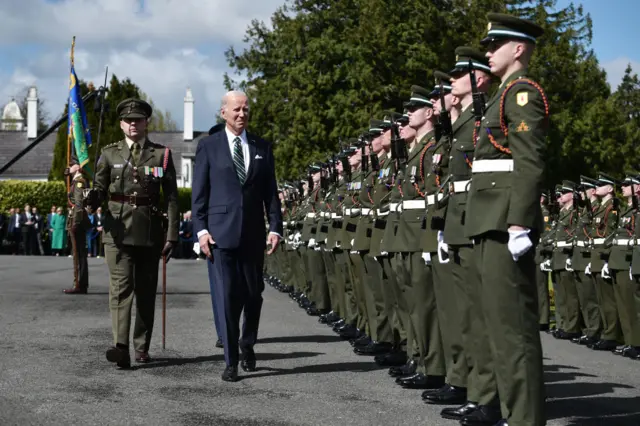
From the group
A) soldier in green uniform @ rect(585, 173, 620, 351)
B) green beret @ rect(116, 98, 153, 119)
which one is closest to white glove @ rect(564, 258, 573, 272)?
soldier in green uniform @ rect(585, 173, 620, 351)

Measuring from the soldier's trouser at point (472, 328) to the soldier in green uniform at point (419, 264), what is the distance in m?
0.90

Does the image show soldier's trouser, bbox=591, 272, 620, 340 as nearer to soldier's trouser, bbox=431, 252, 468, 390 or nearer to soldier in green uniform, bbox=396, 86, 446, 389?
soldier in green uniform, bbox=396, 86, 446, 389

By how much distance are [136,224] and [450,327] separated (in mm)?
3223

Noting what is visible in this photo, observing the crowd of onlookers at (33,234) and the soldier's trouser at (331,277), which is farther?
the crowd of onlookers at (33,234)

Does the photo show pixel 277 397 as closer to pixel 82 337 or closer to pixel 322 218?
pixel 82 337

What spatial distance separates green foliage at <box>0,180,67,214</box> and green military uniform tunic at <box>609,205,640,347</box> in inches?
1613

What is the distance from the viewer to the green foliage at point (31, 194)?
5203 cm

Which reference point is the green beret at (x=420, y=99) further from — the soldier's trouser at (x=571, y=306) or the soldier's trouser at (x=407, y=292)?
the soldier's trouser at (x=571, y=306)

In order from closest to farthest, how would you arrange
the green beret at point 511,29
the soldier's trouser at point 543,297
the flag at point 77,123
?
1. the green beret at point 511,29
2. the soldier's trouser at point 543,297
3. the flag at point 77,123

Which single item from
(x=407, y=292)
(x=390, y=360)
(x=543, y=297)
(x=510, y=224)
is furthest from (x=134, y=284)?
(x=543, y=297)

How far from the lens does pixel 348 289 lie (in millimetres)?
13852

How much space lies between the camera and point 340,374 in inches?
379

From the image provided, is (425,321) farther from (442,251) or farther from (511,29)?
(511,29)

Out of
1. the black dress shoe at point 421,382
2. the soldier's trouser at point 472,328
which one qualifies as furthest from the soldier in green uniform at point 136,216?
the soldier's trouser at point 472,328
